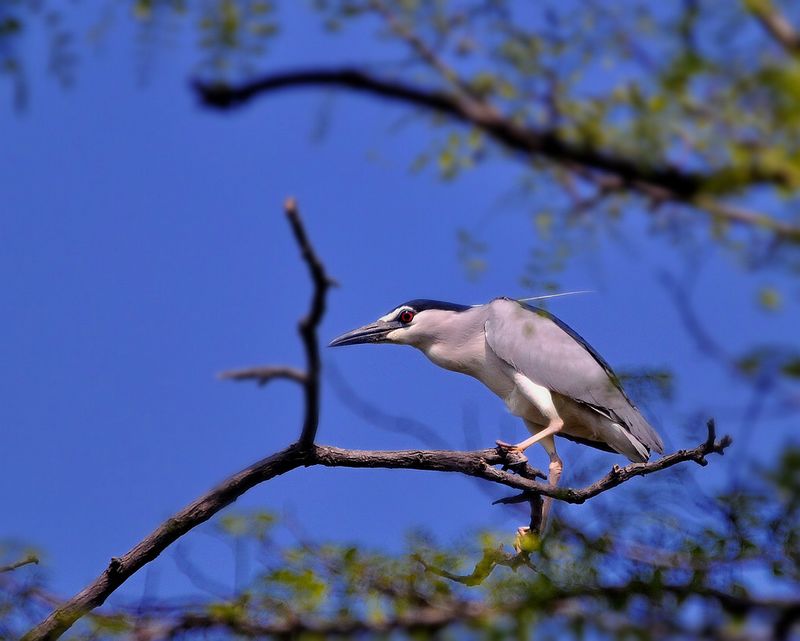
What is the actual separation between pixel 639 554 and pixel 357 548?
2.64ft

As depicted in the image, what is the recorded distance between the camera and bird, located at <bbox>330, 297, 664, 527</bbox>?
18.2 feet

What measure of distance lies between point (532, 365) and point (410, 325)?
919 millimetres

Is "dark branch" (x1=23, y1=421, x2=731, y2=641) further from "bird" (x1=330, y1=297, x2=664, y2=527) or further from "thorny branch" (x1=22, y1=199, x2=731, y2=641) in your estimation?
"bird" (x1=330, y1=297, x2=664, y2=527)

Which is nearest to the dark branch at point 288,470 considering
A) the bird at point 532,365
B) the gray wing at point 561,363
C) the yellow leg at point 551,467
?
the yellow leg at point 551,467

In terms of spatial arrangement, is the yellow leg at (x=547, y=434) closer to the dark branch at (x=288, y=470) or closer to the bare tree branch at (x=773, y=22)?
the dark branch at (x=288, y=470)

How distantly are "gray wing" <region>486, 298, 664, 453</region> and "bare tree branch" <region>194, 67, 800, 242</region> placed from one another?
3.83 metres

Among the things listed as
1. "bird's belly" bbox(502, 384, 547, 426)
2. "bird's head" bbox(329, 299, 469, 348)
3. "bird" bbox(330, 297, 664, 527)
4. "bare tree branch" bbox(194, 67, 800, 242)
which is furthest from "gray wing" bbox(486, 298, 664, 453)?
"bare tree branch" bbox(194, 67, 800, 242)

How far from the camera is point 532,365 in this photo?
5.75 m

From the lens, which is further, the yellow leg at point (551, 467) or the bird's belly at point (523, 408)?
the bird's belly at point (523, 408)

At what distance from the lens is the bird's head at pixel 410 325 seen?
6270 mm

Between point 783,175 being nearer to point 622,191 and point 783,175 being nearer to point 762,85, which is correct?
point 762,85

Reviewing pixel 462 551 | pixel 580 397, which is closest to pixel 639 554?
pixel 462 551

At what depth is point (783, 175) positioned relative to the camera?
141 cm

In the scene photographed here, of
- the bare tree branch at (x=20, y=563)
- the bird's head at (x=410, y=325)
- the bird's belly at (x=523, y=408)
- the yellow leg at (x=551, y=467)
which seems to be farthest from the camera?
the bird's head at (x=410, y=325)
